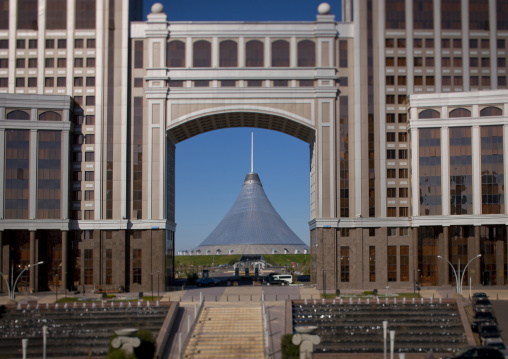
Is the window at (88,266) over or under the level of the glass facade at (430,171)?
under

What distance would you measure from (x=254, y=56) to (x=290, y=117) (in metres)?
10.1

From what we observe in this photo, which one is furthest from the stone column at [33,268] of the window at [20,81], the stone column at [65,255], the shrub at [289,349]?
the shrub at [289,349]

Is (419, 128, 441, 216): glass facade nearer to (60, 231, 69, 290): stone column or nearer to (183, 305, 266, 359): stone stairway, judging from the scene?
(183, 305, 266, 359): stone stairway

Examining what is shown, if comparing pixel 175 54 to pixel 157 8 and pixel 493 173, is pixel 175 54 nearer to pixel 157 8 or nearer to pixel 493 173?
pixel 157 8

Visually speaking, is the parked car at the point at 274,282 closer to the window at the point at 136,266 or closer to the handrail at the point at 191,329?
the window at the point at 136,266

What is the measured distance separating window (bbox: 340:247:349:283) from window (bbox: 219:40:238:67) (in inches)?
1189

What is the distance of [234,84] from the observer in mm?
95000

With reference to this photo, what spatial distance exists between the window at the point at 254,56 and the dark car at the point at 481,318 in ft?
153

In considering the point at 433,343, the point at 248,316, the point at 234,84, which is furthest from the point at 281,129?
the point at 433,343

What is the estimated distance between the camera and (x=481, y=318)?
211 ft

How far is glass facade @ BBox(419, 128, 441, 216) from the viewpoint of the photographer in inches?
3600

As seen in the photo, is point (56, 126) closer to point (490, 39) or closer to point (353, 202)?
point (353, 202)

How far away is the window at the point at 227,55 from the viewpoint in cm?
9506

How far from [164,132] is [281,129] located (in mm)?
19676
